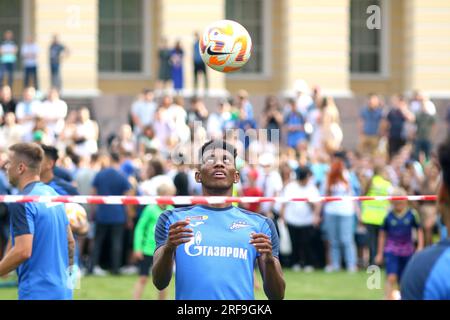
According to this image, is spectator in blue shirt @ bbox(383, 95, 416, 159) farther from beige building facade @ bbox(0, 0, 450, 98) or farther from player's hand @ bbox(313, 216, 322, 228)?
player's hand @ bbox(313, 216, 322, 228)

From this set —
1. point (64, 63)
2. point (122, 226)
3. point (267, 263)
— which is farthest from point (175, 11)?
point (267, 263)

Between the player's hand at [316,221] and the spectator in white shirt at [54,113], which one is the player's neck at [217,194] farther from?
the spectator in white shirt at [54,113]

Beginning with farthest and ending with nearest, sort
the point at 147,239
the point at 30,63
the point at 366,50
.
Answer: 1. the point at 366,50
2. the point at 30,63
3. the point at 147,239

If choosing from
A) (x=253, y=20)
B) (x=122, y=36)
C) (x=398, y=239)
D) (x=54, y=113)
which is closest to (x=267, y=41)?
(x=253, y=20)

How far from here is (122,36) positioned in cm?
3384

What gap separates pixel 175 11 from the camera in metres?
31.1

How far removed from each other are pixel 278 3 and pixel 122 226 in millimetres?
17376

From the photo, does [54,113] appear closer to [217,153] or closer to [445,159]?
[217,153]

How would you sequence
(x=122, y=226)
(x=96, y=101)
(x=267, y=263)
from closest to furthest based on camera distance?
(x=267, y=263) → (x=122, y=226) → (x=96, y=101)

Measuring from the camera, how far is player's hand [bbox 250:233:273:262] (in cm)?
648

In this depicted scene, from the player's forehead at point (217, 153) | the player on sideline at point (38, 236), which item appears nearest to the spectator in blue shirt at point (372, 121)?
the player on sideline at point (38, 236)

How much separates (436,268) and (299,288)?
11.8 meters

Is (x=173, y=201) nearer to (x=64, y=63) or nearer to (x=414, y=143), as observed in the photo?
(x=414, y=143)

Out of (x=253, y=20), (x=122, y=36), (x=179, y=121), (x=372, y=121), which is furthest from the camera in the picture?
(x=253, y=20)
